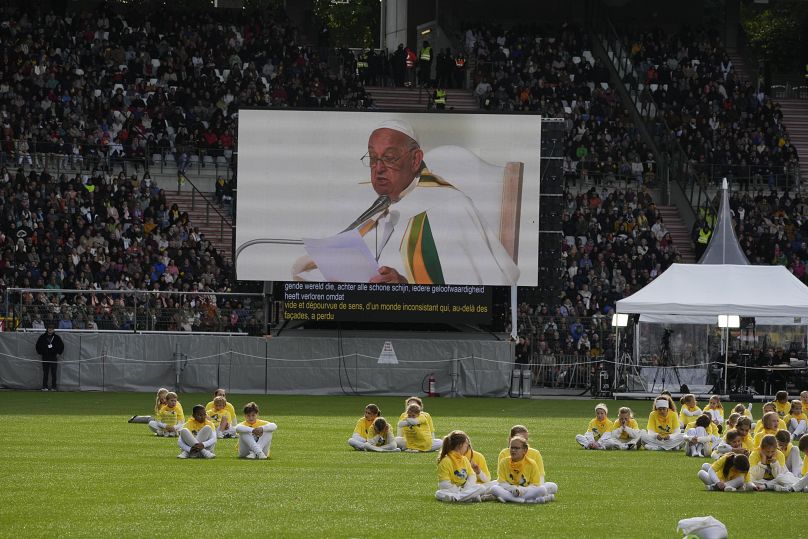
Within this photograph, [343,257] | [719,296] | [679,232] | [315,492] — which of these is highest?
[679,232]

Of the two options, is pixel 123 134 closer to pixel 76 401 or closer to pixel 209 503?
pixel 76 401

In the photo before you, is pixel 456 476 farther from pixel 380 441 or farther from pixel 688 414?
pixel 688 414

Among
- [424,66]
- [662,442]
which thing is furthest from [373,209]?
[424,66]

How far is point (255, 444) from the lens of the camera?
2102cm

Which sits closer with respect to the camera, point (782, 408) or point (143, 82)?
point (782, 408)

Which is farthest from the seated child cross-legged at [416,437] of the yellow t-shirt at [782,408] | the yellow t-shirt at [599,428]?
the yellow t-shirt at [782,408]

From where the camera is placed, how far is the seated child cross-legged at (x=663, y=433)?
24312 millimetres

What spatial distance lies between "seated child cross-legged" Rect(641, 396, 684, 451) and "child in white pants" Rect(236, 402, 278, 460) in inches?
271

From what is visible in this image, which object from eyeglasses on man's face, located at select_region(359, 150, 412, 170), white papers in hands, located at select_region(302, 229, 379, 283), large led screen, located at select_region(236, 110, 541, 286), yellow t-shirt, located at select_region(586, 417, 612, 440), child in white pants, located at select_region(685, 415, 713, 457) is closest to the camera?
child in white pants, located at select_region(685, 415, 713, 457)

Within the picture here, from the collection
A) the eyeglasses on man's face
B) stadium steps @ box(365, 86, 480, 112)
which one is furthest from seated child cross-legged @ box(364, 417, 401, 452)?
stadium steps @ box(365, 86, 480, 112)

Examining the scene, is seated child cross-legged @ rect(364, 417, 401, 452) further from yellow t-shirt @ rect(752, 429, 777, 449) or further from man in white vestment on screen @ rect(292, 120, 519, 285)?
man in white vestment on screen @ rect(292, 120, 519, 285)

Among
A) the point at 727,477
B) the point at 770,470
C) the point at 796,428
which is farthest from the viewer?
the point at 796,428

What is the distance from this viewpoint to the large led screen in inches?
1438

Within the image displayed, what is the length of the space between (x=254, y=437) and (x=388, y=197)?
54.1ft
